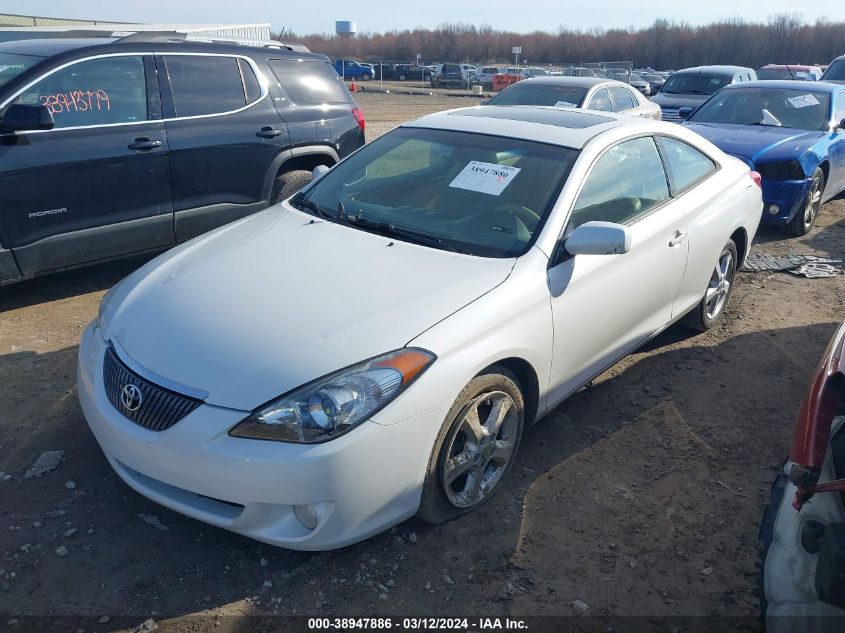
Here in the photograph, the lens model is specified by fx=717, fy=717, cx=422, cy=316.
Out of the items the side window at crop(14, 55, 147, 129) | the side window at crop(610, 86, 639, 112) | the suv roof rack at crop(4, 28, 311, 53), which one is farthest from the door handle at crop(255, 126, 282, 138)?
the side window at crop(610, 86, 639, 112)

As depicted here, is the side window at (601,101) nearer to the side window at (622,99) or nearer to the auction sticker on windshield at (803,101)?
the side window at (622,99)

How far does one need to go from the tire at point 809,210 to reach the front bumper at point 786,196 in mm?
106

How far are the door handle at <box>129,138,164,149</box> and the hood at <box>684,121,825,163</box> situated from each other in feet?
18.9

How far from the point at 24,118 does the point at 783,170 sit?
275 inches

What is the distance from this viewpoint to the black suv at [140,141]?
4.80 m

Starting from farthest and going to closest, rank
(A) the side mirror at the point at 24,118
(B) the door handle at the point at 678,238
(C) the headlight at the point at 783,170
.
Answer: (C) the headlight at the point at 783,170 → (A) the side mirror at the point at 24,118 → (B) the door handle at the point at 678,238

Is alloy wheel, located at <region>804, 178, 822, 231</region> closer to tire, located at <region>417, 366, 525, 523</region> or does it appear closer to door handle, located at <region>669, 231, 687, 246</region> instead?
door handle, located at <region>669, 231, 687, 246</region>

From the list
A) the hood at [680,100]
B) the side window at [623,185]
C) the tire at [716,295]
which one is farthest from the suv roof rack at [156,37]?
the hood at [680,100]

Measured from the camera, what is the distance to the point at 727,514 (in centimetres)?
334

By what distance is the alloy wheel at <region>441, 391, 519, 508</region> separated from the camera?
301cm

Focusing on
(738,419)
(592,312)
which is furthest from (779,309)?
(592,312)

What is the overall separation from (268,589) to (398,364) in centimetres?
100

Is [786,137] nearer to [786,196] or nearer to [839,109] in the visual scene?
[786,196]

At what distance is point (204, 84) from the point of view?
5.86m
